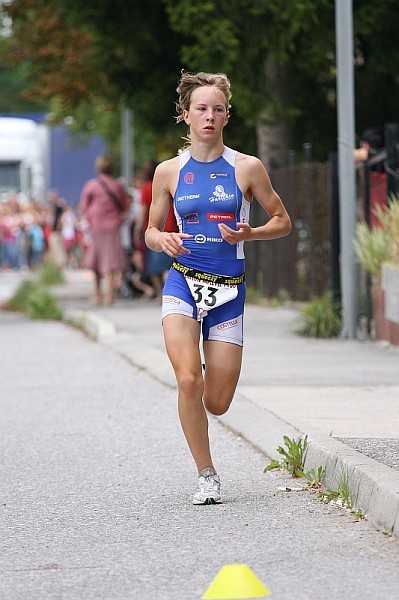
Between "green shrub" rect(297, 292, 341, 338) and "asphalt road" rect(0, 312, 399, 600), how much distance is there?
14.8ft

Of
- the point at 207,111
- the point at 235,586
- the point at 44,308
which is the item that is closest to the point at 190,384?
the point at 207,111

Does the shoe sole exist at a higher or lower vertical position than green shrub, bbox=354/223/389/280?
lower

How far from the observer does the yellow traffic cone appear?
5.23 meters

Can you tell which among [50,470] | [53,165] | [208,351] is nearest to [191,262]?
[208,351]

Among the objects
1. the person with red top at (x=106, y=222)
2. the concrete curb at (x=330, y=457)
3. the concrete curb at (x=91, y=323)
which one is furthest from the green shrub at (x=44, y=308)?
the concrete curb at (x=330, y=457)

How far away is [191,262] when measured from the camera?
7238 millimetres

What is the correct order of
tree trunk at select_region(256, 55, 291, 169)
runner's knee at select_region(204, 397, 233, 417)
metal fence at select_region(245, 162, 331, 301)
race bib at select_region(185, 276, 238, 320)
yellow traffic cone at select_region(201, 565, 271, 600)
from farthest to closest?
tree trunk at select_region(256, 55, 291, 169)
metal fence at select_region(245, 162, 331, 301)
runner's knee at select_region(204, 397, 233, 417)
race bib at select_region(185, 276, 238, 320)
yellow traffic cone at select_region(201, 565, 271, 600)

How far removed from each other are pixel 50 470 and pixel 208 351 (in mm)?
1515

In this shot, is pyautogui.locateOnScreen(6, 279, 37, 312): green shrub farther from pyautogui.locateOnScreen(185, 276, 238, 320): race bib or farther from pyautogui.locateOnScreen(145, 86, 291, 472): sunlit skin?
pyautogui.locateOnScreen(185, 276, 238, 320): race bib

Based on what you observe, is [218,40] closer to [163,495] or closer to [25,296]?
[25,296]

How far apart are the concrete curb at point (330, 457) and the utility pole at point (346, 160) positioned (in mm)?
2435

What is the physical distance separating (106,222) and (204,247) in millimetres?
14555

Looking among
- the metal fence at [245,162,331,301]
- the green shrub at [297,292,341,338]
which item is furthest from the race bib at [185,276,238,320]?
the metal fence at [245,162,331,301]

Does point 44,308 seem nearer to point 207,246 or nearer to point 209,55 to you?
point 209,55
